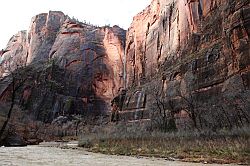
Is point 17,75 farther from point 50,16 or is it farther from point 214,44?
point 50,16

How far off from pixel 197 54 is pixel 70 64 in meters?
65.2

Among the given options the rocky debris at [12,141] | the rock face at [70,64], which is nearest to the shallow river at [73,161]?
the rocky debris at [12,141]

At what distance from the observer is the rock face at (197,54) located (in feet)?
136

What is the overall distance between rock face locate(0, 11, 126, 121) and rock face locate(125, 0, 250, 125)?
1502 centimetres

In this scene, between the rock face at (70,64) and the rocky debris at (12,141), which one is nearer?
the rocky debris at (12,141)

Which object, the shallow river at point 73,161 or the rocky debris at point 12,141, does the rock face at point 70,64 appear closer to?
the rocky debris at point 12,141

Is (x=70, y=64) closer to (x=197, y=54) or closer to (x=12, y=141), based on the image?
(x=197, y=54)

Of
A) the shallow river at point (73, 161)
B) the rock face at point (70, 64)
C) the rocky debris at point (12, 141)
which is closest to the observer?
the shallow river at point (73, 161)

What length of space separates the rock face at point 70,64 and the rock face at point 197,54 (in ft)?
49.3

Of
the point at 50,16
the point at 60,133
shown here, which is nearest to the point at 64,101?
the point at 60,133

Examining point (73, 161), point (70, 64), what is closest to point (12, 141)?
point (73, 161)

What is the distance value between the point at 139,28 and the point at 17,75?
80132 millimetres

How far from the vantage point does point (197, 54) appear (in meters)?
56.0

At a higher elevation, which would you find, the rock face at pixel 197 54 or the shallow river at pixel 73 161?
the rock face at pixel 197 54
